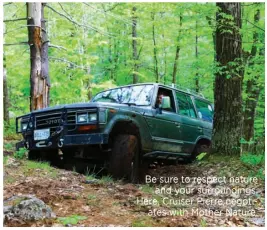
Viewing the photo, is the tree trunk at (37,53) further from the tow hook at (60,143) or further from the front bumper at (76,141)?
the tow hook at (60,143)

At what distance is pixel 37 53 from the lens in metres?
9.13

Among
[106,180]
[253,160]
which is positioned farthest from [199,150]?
[106,180]

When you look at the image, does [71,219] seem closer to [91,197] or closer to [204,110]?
[91,197]

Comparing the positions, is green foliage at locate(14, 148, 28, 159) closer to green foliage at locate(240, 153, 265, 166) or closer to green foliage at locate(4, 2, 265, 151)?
green foliage at locate(240, 153, 265, 166)

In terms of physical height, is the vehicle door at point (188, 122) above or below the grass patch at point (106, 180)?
above

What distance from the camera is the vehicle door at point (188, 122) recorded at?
7.32m

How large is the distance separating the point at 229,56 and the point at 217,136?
5.01ft

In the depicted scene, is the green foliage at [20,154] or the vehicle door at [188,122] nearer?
the green foliage at [20,154]

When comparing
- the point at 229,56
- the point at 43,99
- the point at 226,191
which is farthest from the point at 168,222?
the point at 43,99

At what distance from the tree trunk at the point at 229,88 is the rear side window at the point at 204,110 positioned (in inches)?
61.9

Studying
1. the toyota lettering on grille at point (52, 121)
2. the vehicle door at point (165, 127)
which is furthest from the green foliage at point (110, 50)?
the toyota lettering on grille at point (52, 121)

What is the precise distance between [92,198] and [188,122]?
3.85 metres

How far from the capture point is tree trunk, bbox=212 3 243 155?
6559 mm

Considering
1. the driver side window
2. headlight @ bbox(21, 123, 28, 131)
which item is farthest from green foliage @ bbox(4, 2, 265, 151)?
headlight @ bbox(21, 123, 28, 131)
